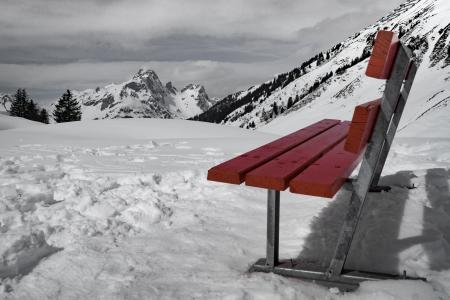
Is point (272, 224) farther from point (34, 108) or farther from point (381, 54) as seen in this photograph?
point (34, 108)

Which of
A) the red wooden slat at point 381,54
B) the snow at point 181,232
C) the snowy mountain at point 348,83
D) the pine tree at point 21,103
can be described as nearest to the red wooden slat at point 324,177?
the red wooden slat at point 381,54

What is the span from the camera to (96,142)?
10211mm

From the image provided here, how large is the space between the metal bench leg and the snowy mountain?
173 ft

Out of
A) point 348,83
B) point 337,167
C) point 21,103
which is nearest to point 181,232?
point 337,167

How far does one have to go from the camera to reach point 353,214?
8.91ft

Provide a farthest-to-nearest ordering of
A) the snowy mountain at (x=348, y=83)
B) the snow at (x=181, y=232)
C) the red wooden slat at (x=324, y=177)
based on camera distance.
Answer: the snowy mountain at (x=348, y=83) < the snow at (x=181, y=232) < the red wooden slat at (x=324, y=177)

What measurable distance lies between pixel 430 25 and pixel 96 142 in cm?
12941

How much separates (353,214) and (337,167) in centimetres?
36

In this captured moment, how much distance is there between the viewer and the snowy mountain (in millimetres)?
82938

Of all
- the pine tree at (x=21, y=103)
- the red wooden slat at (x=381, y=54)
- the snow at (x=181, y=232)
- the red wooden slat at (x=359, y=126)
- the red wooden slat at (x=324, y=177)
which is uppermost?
the pine tree at (x=21, y=103)

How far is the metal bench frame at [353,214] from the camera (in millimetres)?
2367

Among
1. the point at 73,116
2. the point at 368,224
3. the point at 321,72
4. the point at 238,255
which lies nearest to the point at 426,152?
the point at 368,224

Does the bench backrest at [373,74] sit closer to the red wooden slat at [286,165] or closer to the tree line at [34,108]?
the red wooden slat at [286,165]

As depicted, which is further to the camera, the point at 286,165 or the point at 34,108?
the point at 34,108
